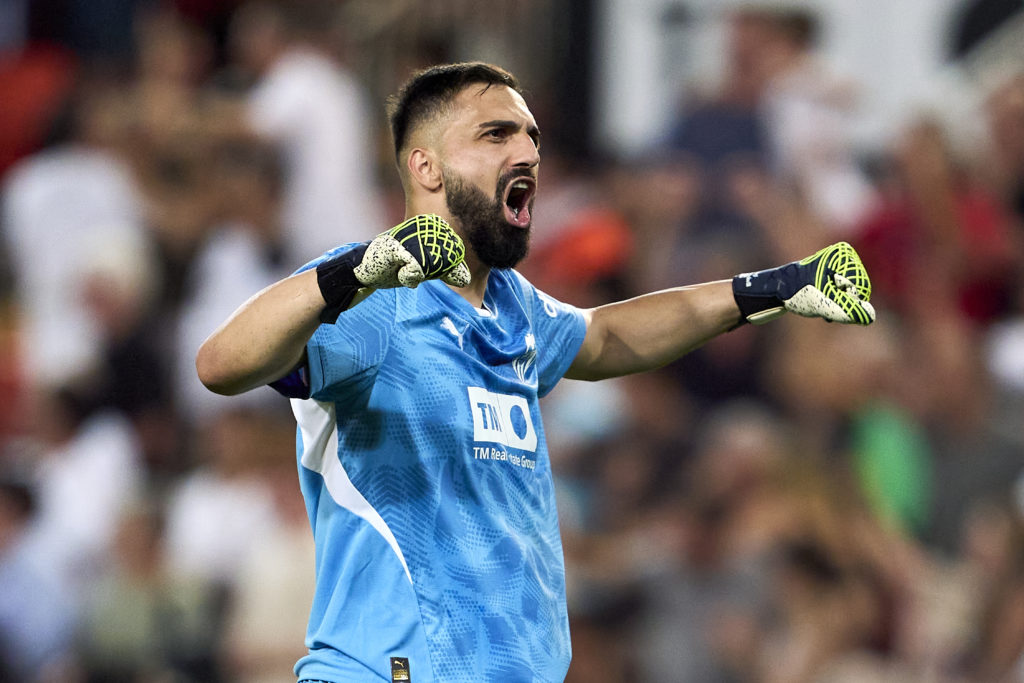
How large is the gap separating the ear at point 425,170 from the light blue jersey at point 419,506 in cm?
31

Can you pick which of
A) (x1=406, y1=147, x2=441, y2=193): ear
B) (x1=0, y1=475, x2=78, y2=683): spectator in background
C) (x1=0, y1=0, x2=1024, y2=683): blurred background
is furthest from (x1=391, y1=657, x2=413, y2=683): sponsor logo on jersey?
(x1=0, y1=475, x2=78, y2=683): spectator in background

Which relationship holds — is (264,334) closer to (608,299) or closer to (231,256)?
(608,299)

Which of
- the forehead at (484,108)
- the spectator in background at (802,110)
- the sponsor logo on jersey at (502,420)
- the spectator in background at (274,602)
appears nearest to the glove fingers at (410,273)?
the sponsor logo on jersey at (502,420)

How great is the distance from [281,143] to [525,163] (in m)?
5.15

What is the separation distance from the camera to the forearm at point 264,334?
10.3 feet

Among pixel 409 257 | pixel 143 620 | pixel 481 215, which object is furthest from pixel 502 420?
pixel 143 620

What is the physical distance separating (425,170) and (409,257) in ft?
2.38

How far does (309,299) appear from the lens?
10.2 ft

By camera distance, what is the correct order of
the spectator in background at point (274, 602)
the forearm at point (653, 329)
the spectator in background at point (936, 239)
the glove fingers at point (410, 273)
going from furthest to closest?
the spectator in background at point (936, 239) < the spectator in background at point (274, 602) < the forearm at point (653, 329) < the glove fingers at point (410, 273)

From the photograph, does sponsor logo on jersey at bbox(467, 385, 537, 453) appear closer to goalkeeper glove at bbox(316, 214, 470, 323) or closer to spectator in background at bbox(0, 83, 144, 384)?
goalkeeper glove at bbox(316, 214, 470, 323)

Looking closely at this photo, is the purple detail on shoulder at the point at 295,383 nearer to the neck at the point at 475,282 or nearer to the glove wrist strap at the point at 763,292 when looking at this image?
the neck at the point at 475,282

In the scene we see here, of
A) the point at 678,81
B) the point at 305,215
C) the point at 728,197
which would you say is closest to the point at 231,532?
the point at 305,215

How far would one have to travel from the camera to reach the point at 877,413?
22.5 ft

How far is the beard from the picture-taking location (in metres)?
3.72
